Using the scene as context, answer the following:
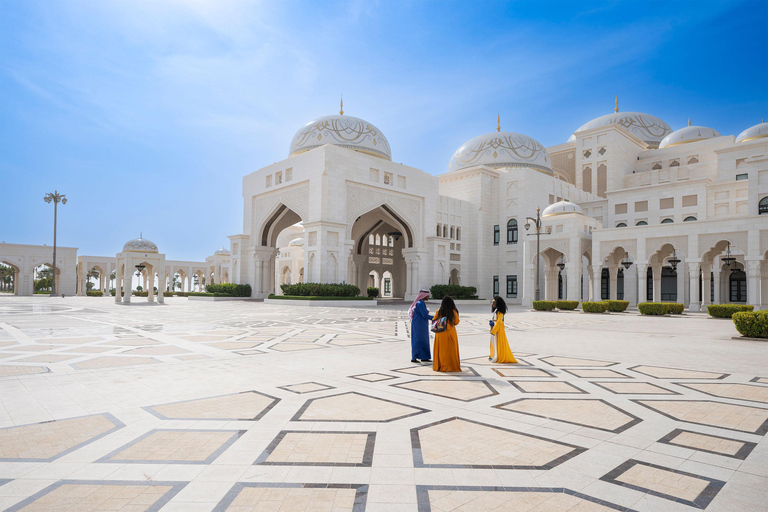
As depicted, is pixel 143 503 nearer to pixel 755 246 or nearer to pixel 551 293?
pixel 755 246

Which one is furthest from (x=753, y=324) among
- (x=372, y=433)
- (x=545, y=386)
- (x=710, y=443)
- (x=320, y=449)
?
(x=320, y=449)

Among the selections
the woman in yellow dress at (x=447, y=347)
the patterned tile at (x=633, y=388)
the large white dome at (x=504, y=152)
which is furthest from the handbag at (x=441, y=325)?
the large white dome at (x=504, y=152)

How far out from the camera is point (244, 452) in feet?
11.0

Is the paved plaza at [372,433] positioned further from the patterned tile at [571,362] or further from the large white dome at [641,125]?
the large white dome at [641,125]

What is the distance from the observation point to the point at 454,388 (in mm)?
5535

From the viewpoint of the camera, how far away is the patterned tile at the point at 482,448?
A: 10.6ft

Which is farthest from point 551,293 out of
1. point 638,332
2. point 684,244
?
point 638,332

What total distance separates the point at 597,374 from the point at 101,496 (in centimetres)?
594

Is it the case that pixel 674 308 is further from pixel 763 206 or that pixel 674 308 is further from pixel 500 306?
pixel 500 306

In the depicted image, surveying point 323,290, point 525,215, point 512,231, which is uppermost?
point 525,215

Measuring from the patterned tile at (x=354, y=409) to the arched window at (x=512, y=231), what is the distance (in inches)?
1254

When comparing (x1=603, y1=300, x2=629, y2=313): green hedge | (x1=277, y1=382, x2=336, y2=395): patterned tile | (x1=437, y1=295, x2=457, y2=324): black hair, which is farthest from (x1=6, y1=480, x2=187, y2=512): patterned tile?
(x1=603, y1=300, x2=629, y2=313): green hedge

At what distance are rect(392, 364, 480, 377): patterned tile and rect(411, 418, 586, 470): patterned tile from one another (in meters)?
2.24

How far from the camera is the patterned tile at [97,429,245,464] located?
10.6 ft
